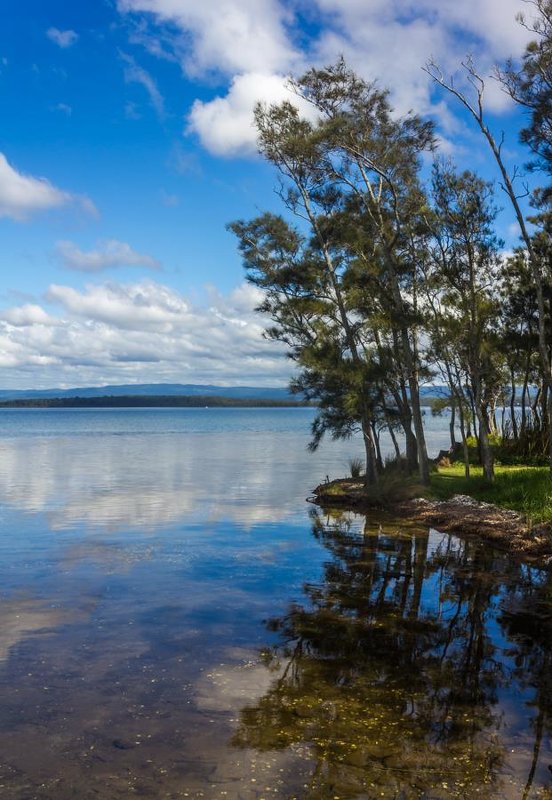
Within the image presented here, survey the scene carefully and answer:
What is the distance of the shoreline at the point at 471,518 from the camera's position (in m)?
20.9

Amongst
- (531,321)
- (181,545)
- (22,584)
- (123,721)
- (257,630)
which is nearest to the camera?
(123,721)

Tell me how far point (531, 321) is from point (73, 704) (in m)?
33.0

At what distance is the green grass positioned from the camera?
24.0 m

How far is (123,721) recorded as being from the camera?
382 inches

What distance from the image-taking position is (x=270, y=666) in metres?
11.9

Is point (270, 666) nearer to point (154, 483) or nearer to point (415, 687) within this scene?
point (415, 687)

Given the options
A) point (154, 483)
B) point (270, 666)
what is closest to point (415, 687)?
point (270, 666)

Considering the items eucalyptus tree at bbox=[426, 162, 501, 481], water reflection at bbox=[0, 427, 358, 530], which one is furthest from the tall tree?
water reflection at bbox=[0, 427, 358, 530]

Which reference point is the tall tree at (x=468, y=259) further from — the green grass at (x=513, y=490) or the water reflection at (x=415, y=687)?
the water reflection at (x=415, y=687)

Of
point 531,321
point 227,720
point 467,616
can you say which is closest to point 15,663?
point 227,720

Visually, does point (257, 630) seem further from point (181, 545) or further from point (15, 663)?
point (181, 545)

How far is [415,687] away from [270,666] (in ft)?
8.38

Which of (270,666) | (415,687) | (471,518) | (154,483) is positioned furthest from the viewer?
(154,483)

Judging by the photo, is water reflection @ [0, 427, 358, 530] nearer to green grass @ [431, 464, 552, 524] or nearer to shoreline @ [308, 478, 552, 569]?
shoreline @ [308, 478, 552, 569]
